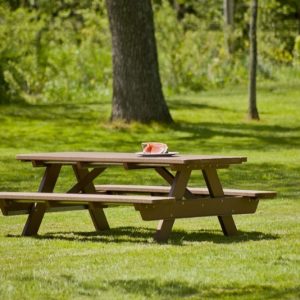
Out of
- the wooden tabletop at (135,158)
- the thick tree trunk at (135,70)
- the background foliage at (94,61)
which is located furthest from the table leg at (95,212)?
the background foliage at (94,61)

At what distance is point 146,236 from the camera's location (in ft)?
39.4

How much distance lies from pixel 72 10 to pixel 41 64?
695 inches

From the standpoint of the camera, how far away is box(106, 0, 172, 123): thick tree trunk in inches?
1016

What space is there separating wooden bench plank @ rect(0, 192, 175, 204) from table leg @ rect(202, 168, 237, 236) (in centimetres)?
65

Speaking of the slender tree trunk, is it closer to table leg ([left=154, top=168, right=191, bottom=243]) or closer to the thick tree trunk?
the thick tree trunk

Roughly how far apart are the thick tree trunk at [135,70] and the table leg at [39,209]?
13.2m

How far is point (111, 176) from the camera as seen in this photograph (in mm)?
19375

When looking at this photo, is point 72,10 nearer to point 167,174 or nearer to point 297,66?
point 297,66

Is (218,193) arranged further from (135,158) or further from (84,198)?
(84,198)

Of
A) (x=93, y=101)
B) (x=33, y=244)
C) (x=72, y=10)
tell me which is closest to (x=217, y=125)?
(x=93, y=101)

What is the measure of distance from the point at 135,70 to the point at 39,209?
1368 centimetres

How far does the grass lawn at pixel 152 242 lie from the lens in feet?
28.6

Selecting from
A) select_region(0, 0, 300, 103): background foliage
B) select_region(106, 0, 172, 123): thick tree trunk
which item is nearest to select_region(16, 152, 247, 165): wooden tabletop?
select_region(106, 0, 172, 123): thick tree trunk

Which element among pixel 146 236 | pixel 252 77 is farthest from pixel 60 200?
pixel 252 77
